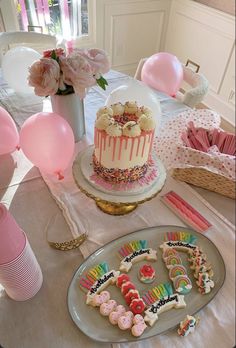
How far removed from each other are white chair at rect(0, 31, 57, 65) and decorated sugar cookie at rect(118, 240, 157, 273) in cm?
51

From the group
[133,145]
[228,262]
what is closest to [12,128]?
[133,145]

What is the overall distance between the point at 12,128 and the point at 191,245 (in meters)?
0.51

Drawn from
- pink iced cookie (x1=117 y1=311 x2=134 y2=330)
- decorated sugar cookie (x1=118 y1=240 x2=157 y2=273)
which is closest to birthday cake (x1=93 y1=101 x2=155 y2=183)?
decorated sugar cookie (x1=118 y1=240 x2=157 y2=273)

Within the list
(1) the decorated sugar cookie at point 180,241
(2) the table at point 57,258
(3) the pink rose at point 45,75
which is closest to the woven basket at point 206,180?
(2) the table at point 57,258

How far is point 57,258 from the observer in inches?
20.2

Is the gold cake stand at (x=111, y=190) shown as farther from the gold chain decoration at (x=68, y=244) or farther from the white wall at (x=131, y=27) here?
the white wall at (x=131, y=27)

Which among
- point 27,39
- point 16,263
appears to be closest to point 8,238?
point 16,263

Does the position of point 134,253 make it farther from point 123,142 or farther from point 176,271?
point 123,142

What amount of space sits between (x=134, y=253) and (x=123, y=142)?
0.22m

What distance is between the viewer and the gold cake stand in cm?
50

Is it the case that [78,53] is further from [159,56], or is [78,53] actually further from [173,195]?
[173,195]

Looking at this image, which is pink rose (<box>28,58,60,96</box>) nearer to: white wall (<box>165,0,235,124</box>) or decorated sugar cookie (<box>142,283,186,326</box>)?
white wall (<box>165,0,235,124</box>)

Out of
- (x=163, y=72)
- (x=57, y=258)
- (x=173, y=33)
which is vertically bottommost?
(x=57, y=258)

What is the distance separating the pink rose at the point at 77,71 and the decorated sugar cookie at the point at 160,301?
446mm
